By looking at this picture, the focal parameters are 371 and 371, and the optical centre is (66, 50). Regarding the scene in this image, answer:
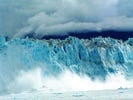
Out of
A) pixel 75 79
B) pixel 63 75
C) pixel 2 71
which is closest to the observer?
pixel 2 71

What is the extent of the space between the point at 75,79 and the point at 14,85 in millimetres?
12080

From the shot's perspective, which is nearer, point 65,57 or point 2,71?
point 2,71

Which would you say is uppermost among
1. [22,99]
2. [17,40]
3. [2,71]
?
[17,40]

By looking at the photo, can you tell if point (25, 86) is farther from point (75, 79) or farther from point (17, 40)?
point (75, 79)

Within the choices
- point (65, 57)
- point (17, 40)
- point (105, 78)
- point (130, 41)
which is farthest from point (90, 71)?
point (17, 40)

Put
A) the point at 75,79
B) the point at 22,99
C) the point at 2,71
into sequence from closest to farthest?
1. the point at 22,99
2. the point at 2,71
3. the point at 75,79

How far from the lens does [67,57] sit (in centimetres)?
4191

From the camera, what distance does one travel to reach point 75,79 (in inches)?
1768

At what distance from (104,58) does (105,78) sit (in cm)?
250

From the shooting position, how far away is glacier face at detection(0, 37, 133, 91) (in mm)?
35125

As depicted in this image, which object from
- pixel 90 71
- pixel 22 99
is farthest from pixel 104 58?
pixel 22 99

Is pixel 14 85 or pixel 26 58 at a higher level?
pixel 26 58

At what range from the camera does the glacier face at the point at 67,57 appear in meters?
35.1

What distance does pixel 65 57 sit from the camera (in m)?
41.7
